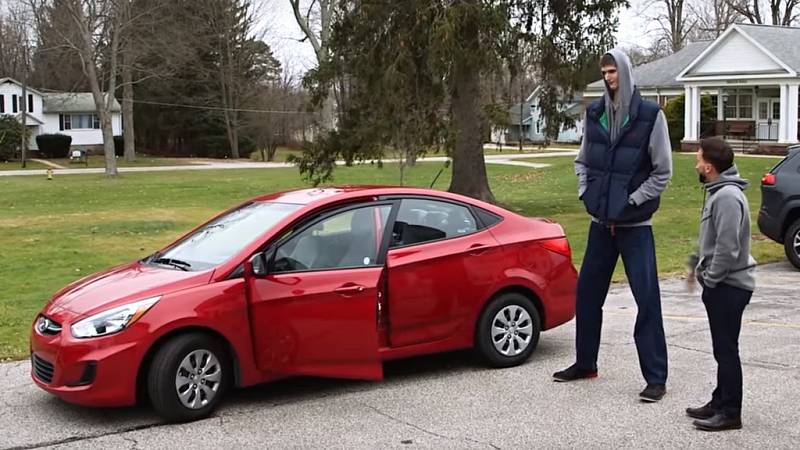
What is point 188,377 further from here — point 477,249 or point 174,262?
point 477,249

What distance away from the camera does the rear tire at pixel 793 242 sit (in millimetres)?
12109

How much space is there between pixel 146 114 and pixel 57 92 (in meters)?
10.0

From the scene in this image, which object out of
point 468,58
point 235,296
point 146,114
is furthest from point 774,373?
point 146,114

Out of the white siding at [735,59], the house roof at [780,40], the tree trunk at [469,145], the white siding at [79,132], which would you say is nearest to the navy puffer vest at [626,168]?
the tree trunk at [469,145]

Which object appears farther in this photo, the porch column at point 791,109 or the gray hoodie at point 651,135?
the porch column at point 791,109

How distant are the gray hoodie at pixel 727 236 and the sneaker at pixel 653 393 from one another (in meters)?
0.95

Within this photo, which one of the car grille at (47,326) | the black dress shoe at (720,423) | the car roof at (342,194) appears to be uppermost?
the car roof at (342,194)

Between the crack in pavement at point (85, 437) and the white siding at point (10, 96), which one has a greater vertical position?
the white siding at point (10, 96)

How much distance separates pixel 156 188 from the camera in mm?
36906

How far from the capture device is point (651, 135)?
19.8 ft

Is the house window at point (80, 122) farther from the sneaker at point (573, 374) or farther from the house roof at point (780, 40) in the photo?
the sneaker at point (573, 374)

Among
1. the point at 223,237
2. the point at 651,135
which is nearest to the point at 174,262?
the point at 223,237

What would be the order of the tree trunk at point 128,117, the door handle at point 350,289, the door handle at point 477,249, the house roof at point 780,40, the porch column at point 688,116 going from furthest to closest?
the tree trunk at point 128,117 < the porch column at point 688,116 < the house roof at point 780,40 < the door handle at point 477,249 < the door handle at point 350,289

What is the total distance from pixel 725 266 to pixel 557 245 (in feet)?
7.19
